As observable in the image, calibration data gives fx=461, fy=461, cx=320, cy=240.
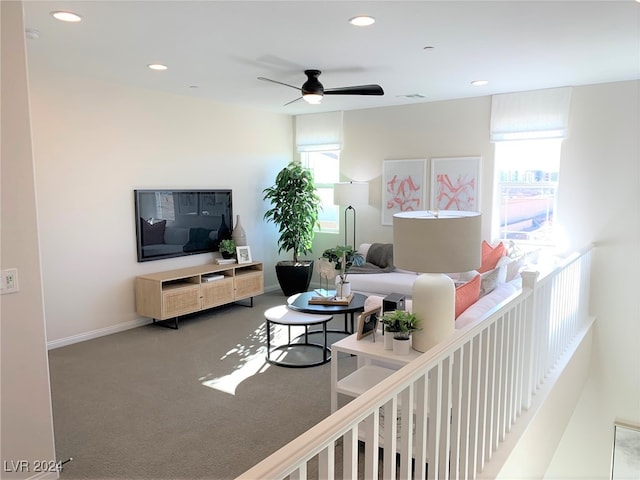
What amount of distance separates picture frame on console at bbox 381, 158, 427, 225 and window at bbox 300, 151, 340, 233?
88cm

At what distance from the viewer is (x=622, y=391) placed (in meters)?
4.80

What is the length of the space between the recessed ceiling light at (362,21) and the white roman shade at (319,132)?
373 cm

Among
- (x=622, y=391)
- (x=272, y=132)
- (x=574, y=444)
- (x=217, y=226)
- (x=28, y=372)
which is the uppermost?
(x=272, y=132)

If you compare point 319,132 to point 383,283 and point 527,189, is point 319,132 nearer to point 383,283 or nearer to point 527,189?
point 383,283

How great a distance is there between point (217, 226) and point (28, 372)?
389cm

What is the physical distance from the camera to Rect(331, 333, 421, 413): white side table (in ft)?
8.77

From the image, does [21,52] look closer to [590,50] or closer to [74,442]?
[74,442]

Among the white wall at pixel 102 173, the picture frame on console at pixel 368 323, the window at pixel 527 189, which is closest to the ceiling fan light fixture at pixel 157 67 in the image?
the white wall at pixel 102 173

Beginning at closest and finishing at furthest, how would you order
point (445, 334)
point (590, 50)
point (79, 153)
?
point (445, 334) < point (590, 50) < point (79, 153)

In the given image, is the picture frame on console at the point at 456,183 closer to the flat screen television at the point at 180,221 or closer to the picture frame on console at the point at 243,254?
the picture frame on console at the point at 243,254

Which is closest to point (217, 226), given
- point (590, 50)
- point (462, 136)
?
point (462, 136)

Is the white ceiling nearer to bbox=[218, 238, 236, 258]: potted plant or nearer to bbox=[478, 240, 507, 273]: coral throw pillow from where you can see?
bbox=[478, 240, 507, 273]: coral throw pillow

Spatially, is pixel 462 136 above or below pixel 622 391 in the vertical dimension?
above

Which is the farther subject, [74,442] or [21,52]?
[74,442]
